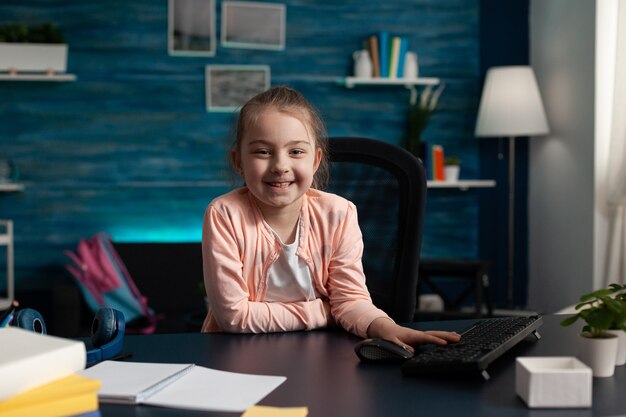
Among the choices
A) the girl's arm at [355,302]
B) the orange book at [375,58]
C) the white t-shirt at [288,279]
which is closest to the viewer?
the girl's arm at [355,302]

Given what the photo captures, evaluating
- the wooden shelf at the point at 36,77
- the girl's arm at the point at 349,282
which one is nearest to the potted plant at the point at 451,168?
the wooden shelf at the point at 36,77

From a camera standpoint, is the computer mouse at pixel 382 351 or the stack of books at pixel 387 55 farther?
the stack of books at pixel 387 55

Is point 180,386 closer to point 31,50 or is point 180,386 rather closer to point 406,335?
point 406,335

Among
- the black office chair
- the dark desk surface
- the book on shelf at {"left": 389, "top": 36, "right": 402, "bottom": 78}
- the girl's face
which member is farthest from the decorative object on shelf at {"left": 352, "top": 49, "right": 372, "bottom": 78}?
the dark desk surface

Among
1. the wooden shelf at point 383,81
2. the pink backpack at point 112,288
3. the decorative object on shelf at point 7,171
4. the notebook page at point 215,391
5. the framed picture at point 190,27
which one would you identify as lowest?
the pink backpack at point 112,288

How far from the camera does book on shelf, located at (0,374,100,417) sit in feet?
2.88

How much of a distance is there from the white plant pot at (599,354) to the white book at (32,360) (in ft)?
2.21

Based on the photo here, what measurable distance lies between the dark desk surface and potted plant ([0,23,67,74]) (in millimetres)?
3128

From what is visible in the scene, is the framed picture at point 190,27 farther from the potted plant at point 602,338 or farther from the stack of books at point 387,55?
the potted plant at point 602,338

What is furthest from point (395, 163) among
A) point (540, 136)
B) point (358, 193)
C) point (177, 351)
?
point (540, 136)

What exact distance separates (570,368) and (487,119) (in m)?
3.55

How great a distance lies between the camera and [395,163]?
6.40 ft

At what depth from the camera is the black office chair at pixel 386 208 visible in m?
1.88

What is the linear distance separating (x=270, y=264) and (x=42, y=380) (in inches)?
29.4
